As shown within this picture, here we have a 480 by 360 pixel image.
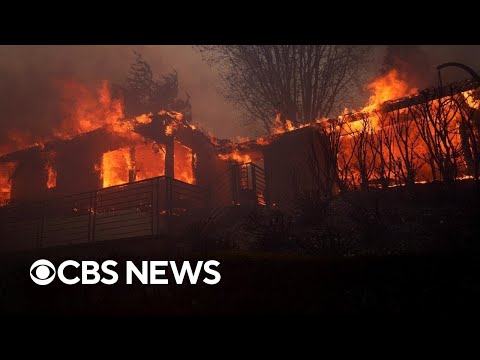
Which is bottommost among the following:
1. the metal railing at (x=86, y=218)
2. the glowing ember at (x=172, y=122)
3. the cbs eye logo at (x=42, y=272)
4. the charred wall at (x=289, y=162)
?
the cbs eye logo at (x=42, y=272)

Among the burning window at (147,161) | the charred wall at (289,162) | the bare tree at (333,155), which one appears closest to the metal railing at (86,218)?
the burning window at (147,161)

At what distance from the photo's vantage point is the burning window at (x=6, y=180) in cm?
2198

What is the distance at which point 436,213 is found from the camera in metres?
10.5

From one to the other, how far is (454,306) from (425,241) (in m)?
5.78

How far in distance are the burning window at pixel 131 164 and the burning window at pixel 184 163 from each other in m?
0.87

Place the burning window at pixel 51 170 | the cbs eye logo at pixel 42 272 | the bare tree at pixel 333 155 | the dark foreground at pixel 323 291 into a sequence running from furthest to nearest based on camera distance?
the burning window at pixel 51 170 → the bare tree at pixel 333 155 → the cbs eye logo at pixel 42 272 → the dark foreground at pixel 323 291

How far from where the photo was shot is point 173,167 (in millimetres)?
17844

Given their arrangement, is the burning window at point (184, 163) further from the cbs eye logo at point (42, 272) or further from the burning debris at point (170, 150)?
the cbs eye logo at point (42, 272)

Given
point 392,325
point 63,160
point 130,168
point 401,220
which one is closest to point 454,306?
point 392,325

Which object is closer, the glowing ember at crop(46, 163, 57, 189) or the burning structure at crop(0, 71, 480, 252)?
the burning structure at crop(0, 71, 480, 252)

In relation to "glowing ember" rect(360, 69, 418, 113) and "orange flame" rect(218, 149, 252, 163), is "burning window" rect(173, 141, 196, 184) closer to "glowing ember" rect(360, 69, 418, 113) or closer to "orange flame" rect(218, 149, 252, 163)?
"orange flame" rect(218, 149, 252, 163)

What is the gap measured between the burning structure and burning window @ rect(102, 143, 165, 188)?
0.18ft

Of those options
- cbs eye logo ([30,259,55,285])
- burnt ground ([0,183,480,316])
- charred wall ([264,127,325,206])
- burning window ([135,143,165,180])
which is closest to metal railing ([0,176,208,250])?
burning window ([135,143,165,180])

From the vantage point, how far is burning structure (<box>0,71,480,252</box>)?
15297 millimetres
